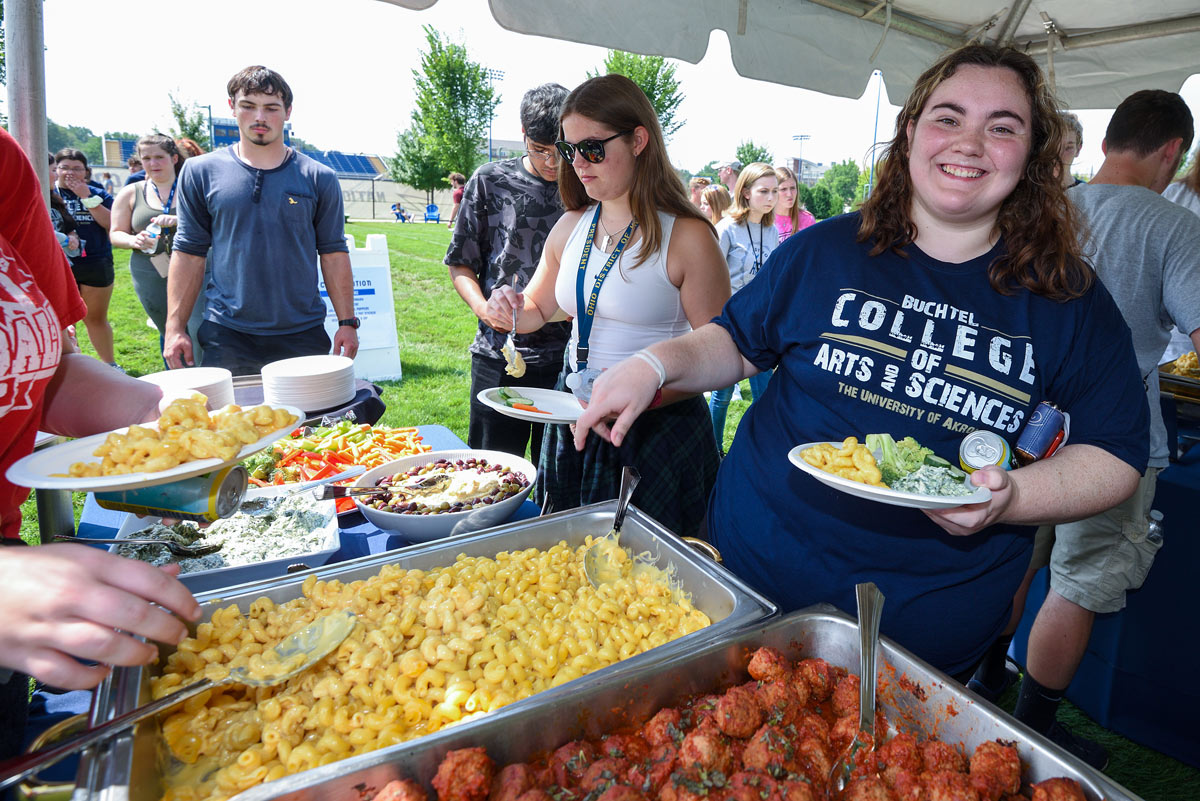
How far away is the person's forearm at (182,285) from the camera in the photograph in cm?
404

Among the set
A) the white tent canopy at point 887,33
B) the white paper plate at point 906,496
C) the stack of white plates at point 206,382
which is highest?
the white tent canopy at point 887,33

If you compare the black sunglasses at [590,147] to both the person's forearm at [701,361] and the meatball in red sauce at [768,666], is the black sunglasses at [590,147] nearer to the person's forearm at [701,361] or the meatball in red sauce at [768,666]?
the person's forearm at [701,361]

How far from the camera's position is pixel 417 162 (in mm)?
40688

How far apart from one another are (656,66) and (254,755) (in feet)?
135

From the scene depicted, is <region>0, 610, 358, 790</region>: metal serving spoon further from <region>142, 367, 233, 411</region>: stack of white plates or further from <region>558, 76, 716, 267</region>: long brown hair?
<region>558, 76, 716, 267</region>: long brown hair

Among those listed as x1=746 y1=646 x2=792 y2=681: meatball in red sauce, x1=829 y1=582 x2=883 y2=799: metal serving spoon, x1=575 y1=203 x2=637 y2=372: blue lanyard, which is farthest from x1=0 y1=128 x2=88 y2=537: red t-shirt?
x1=575 y1=203 x2=637 y2=372: blue lanyard

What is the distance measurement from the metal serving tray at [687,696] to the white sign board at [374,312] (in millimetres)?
6609

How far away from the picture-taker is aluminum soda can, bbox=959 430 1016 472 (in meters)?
1.51

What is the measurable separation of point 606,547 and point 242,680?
90 cm

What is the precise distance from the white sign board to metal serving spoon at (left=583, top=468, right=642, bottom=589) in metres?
6.00

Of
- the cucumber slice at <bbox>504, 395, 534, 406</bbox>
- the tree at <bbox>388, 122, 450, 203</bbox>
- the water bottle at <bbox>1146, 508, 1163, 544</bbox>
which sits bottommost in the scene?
the water bottle at <bbox>1146, 508, 1163, 544</bbox>

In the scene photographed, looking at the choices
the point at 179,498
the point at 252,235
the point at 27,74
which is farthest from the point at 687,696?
the point at 252,235

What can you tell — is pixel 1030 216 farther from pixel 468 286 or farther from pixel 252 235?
pixel 252 235

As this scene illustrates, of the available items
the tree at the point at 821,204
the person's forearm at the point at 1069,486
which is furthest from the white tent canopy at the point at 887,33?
the tree at the point at 821,204
